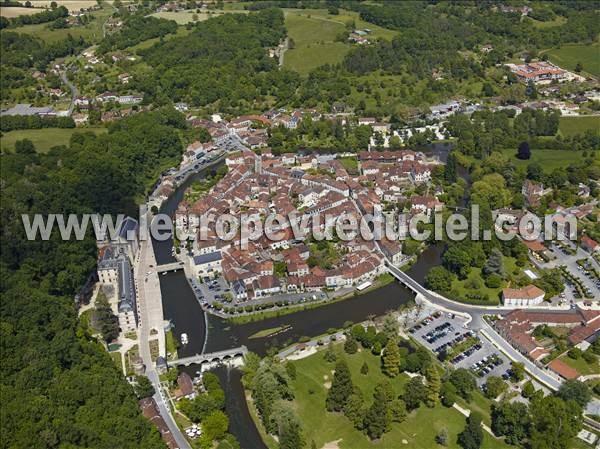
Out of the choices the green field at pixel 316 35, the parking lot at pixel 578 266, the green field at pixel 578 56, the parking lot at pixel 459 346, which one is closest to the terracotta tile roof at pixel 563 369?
the parking lot at pixel 459 346

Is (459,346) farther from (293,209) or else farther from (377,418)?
(293,209)

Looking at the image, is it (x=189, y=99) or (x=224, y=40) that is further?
(x=224, y=40)

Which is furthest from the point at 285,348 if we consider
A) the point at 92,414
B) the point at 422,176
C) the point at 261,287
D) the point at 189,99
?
the point at 189,99

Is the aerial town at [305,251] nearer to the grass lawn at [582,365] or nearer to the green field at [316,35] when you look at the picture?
the grass lawn at [582,365]

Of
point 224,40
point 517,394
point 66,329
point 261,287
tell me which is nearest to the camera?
point 517,394

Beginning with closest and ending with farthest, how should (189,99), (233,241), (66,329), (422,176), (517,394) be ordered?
(517,394)
(66,329)
(233,241)
(422,176)
(189,99)

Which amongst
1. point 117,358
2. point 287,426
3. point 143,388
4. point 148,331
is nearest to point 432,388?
point 287,426

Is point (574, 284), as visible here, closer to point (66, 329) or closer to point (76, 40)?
point (66, 329)
